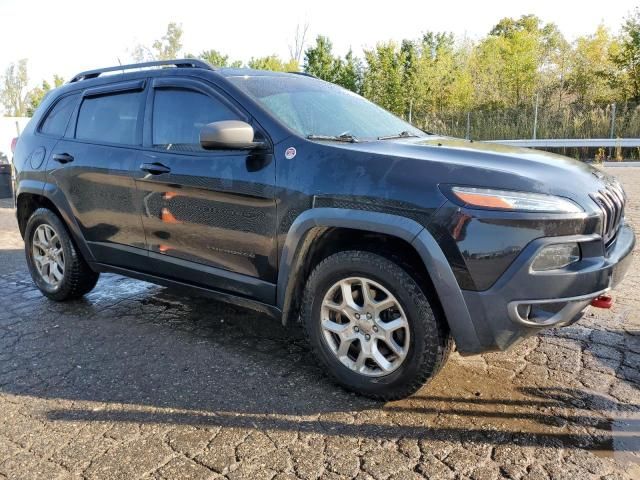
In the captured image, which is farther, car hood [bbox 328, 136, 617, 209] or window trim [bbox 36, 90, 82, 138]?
window trim [bbox 36, 90, 82, 138]

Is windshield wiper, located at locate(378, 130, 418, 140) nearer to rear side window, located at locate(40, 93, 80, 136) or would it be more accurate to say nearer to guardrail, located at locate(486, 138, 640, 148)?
rear side window, located at locate(40, 93, 80, 136)

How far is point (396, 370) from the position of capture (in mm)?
2896

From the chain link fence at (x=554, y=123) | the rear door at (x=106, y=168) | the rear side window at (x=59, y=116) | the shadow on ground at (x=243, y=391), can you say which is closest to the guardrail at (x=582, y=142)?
the chain link fence at (x=554, y=123)

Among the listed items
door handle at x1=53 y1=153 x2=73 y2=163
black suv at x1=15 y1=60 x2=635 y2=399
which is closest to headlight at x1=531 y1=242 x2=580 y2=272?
black suv at x1=15 y1=60 x2=635 y2=399

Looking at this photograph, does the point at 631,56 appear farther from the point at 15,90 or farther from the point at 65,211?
the point at 15,90

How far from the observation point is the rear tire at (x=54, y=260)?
4.61 meters

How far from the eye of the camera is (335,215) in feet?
9.53

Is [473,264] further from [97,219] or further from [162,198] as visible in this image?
[97,219]

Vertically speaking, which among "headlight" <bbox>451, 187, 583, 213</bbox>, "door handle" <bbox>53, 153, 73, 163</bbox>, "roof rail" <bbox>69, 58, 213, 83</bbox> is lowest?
"headlight" <bbox>451, 187, 583, 213</bbox>

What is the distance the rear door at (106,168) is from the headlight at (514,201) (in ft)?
Result: 7.89

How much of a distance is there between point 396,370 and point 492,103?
27.0 metres

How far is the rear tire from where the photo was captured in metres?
4.61

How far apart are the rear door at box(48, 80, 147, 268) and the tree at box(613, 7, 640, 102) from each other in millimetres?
25203

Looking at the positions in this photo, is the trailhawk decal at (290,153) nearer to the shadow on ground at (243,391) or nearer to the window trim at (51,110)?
the shadow on ground at (243,391)
